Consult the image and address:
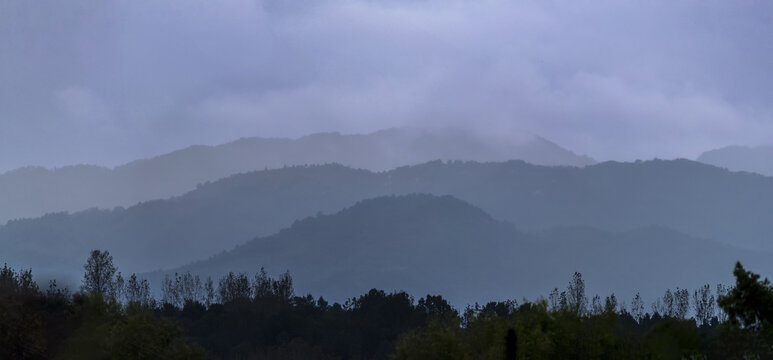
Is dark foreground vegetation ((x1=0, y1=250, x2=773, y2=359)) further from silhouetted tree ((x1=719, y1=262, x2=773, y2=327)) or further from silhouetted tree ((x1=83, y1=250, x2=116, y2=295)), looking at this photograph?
silhouetted tree ((x1=83, y1=250, x2=116, y2=295))

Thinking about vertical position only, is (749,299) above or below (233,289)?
below

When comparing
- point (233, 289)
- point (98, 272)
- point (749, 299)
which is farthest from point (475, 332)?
point (233, 289)

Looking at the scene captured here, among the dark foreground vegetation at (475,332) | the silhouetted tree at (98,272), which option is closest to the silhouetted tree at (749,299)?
the dark foreground vegetation at (475,332)

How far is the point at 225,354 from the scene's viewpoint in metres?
106

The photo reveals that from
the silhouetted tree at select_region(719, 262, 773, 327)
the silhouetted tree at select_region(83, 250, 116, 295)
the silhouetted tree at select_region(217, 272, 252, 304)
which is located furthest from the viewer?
the silhouetted tree at select_region(217, 272, 252, 304)

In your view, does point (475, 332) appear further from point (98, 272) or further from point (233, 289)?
point (233, 289)

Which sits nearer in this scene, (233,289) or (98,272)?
(98,272)

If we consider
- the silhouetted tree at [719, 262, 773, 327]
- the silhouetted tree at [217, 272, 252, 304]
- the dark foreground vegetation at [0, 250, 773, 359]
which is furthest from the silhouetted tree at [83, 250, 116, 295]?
the silhouetted tree at [719, 262, 773, 327]

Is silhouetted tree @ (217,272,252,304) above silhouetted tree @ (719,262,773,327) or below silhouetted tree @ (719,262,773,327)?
above

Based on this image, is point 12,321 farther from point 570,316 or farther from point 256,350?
point 256,350

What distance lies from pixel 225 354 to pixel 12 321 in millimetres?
47327

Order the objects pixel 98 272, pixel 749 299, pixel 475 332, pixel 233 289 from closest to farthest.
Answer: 1. pixel 749 299
2. pixel 475 332
3. pixel 98 272
4. pixel 233 289

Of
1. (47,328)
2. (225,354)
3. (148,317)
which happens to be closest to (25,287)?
(47,328)

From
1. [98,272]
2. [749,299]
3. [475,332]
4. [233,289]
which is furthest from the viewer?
[233,289]
